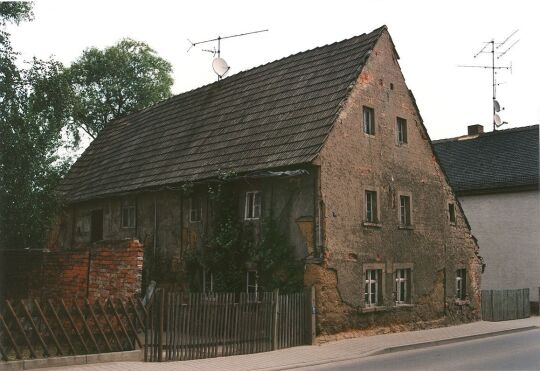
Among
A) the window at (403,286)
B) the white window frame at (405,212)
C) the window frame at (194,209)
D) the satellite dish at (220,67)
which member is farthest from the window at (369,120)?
the satellite dish at (220,67)

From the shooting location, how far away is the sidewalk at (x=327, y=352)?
12086 mm

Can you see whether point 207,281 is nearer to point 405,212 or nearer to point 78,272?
point 78,272

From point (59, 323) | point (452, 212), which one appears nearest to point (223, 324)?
point (59, 323)

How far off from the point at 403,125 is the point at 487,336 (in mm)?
7692

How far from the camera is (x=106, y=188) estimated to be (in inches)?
971

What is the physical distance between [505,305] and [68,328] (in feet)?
61.8

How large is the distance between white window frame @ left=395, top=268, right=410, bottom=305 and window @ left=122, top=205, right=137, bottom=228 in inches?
403

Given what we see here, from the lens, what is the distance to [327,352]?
575 inches

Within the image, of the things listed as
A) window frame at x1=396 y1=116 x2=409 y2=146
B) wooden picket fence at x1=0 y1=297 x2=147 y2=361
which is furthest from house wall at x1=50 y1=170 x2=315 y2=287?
wooden picket fence at x1=0 y1=297 x2=147 y2=361

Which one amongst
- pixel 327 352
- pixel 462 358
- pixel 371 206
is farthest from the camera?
pixel 371 206

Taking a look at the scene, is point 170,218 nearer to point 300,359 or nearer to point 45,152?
point 45,152

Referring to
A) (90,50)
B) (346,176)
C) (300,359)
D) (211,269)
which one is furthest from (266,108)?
(90,50)

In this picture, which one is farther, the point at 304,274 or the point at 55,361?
the point at 304,274

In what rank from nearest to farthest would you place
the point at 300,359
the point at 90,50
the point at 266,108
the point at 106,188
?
the point at 300,359 < the point at 266,108 < the point at 106,188 < the point at 90,50
